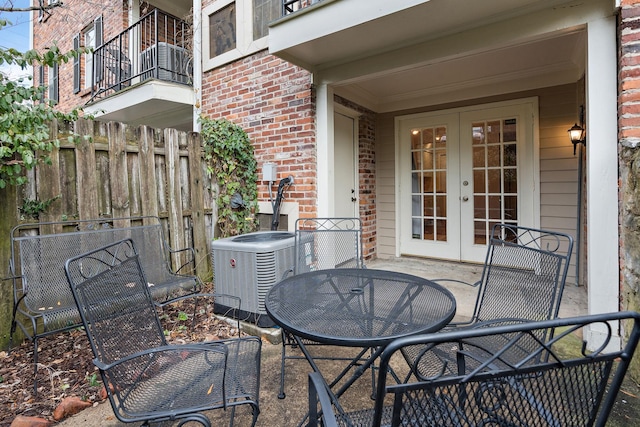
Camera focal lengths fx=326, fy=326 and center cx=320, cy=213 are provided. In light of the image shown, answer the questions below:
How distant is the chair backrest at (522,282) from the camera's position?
5.50 ft

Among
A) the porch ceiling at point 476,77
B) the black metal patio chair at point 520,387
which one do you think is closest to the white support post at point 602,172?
the porch ceiling at point 476,77

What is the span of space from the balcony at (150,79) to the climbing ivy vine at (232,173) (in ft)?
3.74

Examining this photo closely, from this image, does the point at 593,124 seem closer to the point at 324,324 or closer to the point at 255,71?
the point at 324,324

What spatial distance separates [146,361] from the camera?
1.57 m

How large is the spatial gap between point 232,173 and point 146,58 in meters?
3.05

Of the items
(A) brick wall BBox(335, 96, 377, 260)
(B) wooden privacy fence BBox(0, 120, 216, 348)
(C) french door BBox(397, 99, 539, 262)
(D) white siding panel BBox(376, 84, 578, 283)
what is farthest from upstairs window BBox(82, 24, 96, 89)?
(D) white siding panel BBox(376, 84, 578, 283)

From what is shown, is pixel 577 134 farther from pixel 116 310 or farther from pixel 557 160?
pixel 116 310

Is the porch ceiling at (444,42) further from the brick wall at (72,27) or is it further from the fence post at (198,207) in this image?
the brick wall at (72,27)

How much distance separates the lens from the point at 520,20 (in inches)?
103

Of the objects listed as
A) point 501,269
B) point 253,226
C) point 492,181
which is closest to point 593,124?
point 501,269

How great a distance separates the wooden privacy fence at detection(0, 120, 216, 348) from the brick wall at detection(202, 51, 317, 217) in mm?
756

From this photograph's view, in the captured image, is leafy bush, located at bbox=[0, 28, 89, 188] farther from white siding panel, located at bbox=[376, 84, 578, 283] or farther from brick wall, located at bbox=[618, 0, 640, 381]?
white siding panel, located at bbox=[376, 84, 578, 283]

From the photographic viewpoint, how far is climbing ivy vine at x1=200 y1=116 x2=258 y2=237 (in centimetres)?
404

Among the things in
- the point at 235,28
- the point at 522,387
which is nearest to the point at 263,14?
the point at 235,28
